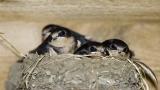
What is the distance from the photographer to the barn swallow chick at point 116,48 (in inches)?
63.7

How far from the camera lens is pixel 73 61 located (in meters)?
1.52

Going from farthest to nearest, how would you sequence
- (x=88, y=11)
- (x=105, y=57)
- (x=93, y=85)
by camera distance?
(x=88, y=11) → (x=105, y=57) → (x=93, y=85)

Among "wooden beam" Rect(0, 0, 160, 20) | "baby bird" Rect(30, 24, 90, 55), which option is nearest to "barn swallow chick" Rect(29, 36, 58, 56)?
"baby bird" Rect(30, 24, 90, 55)

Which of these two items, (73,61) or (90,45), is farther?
(90,45)

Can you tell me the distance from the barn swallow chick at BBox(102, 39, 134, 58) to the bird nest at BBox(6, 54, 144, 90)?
7cm

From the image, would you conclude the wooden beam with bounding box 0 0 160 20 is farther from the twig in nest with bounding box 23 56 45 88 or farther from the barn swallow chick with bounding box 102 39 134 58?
the twig in nest with bounding box 23 56 45 88

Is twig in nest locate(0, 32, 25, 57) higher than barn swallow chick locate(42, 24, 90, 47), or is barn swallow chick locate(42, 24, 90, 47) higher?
barn swallow chick locate(42, 24, 90, 47)

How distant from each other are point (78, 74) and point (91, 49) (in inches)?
7.0

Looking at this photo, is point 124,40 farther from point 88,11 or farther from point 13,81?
point 13,81

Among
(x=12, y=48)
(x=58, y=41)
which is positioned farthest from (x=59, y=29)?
(x=12, y=48)

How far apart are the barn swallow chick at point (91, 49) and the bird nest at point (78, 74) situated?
68mm

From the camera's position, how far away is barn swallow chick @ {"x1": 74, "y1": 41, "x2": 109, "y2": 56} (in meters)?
1.62

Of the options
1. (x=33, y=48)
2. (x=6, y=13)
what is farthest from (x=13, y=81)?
(x=6, y=13)

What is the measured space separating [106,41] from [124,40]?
92mm
